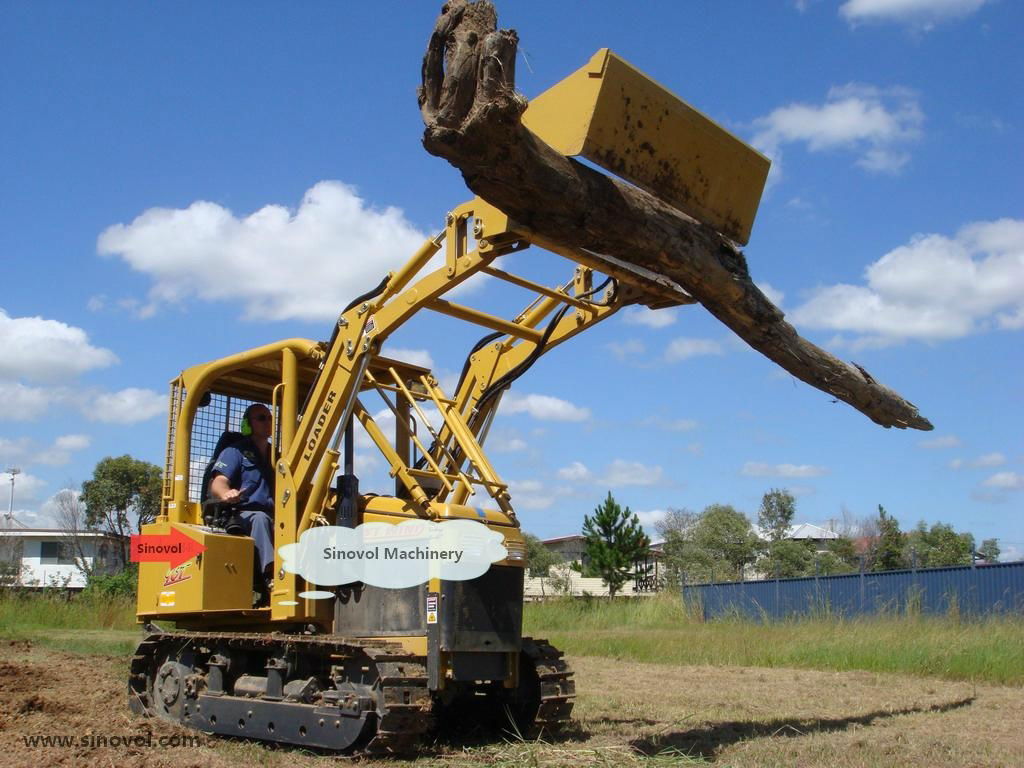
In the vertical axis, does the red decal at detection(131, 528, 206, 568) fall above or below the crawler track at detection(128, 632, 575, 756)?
above

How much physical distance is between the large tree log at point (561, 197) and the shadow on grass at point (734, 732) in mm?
2649

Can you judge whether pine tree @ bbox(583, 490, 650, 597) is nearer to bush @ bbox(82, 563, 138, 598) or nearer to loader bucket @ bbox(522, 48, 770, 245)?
bush @ bbox(82, 563, 138, 598)

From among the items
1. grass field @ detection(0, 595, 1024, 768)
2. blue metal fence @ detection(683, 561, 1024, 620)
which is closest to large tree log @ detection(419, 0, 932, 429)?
grass field @ detection(0, 595, 1024, 768)

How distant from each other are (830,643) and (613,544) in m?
30.1

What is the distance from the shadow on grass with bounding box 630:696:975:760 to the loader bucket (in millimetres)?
3542

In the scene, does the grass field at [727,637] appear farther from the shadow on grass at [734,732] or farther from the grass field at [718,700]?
the shadow on grass at [734,732]

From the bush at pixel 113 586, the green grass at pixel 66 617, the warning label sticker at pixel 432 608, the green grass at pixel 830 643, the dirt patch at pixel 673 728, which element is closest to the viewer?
the dirt patch at pixel 673 728

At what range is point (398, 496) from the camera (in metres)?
8.79

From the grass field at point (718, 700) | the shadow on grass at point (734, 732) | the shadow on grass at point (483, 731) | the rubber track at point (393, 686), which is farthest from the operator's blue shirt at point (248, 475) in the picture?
the shadow on grass at point (734, 732)

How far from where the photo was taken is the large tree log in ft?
17.6

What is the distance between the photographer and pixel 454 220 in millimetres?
7453

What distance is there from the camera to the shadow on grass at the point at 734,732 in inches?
290

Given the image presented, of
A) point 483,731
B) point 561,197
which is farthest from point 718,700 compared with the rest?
point 561,197

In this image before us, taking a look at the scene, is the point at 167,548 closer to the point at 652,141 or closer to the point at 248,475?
the point at 248,475
